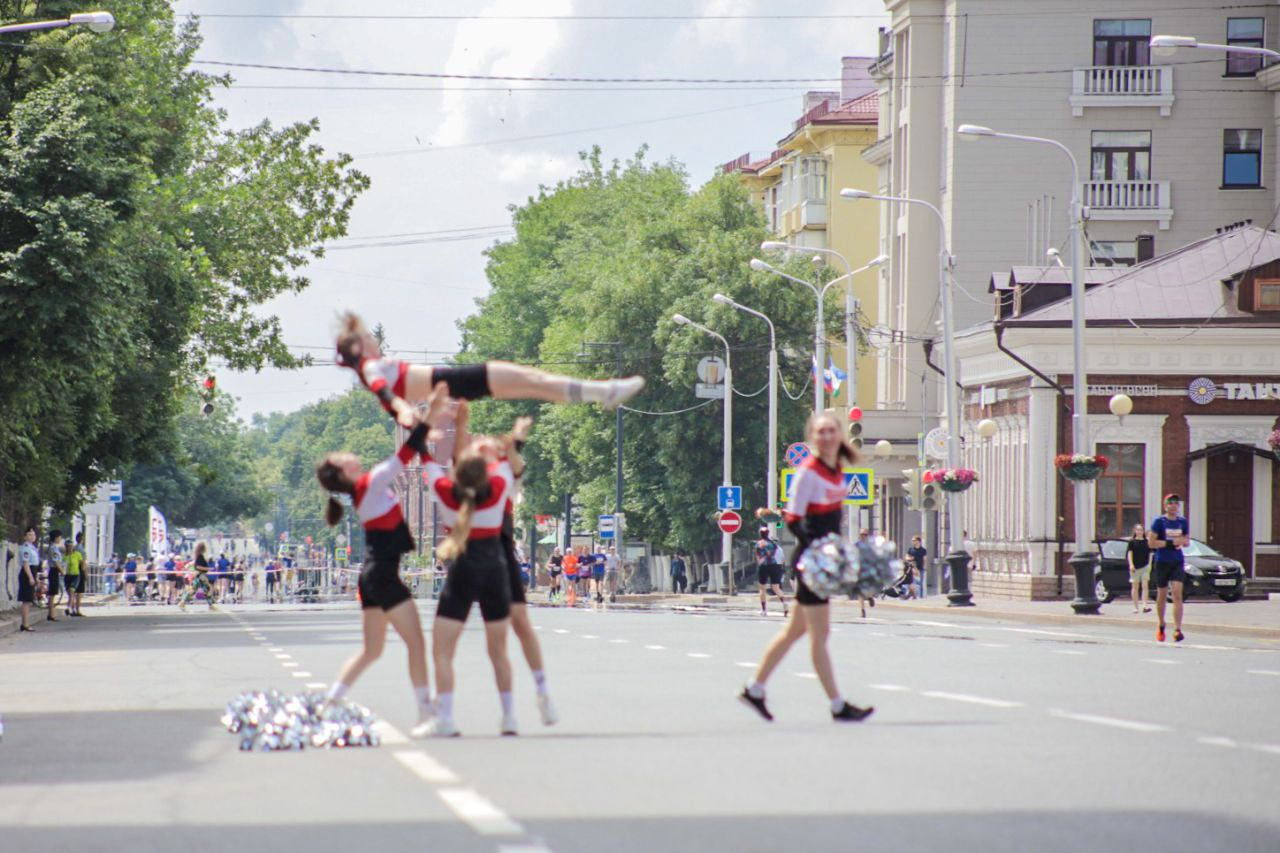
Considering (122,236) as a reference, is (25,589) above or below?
below

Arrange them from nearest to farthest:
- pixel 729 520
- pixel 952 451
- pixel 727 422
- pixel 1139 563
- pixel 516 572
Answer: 1. pixel 516 572
2. pixel 1139 563
3. pixel 952 451
4. pixel 729 520
5. pixel 727 422

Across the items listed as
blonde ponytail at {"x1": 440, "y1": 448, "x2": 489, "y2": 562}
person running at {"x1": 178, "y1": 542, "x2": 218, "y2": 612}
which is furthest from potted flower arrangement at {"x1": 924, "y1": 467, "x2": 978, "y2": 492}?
blonde ponytail at {"x1": 440, "y1": 448, "x2": 489, "y2": 562}

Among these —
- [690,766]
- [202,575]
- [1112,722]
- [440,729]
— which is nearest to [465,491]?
[440,729]

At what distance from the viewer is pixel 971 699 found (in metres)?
16.1

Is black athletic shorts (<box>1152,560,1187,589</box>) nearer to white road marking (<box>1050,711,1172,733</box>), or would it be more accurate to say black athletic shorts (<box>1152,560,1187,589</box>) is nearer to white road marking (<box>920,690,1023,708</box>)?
white road marking (<box>920,690,1023,708</box>)

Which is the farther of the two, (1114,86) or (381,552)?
(1114,86)

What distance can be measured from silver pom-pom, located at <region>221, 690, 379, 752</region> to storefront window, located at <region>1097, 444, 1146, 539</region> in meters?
38.9

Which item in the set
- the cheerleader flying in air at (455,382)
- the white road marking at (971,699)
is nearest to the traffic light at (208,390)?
the white road marking at (971,699)

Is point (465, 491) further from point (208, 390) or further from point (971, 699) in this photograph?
point (208, 390)

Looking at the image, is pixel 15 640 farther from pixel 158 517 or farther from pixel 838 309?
pixel 158 517

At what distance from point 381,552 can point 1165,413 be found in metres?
39.3

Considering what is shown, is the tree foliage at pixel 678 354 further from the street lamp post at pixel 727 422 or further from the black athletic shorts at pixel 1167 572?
the black athletic shorts at pixel 1167 572

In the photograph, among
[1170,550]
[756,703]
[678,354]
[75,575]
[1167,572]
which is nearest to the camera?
[756,703]

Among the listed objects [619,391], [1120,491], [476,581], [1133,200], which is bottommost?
[476,581]
